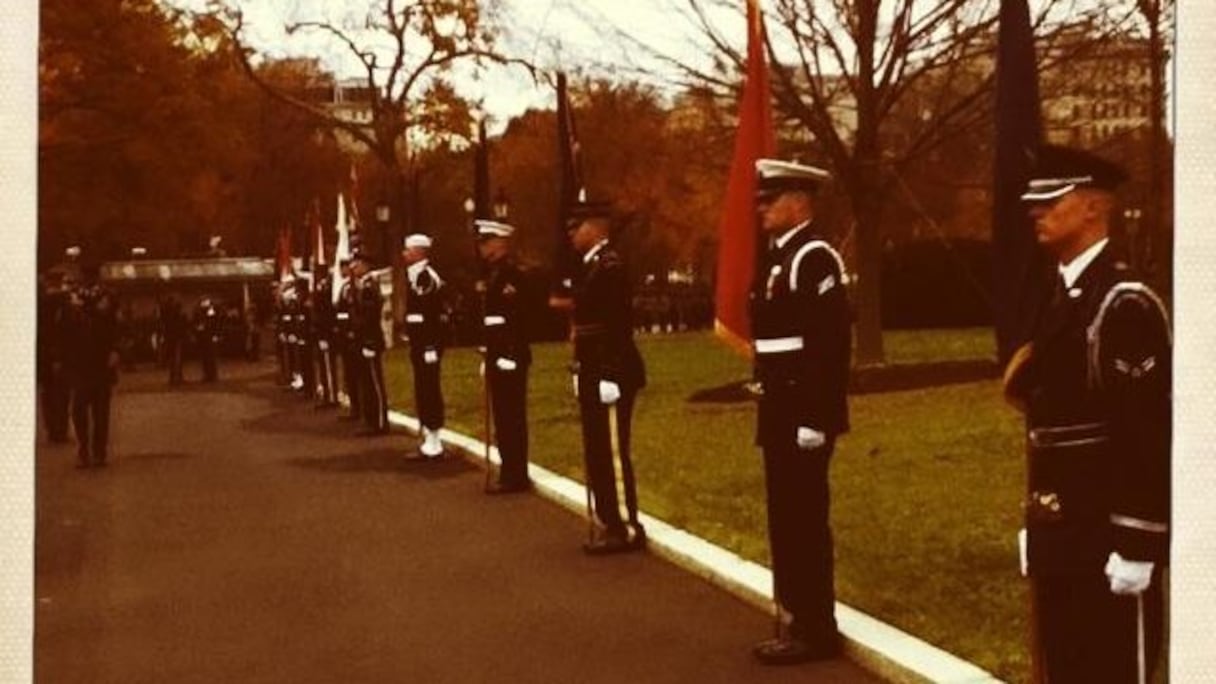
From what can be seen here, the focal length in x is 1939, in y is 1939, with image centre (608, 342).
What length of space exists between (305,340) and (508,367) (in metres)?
1.09

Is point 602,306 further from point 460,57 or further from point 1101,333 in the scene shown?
point 1101,333

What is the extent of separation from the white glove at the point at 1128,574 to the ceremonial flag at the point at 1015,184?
1.64 feet

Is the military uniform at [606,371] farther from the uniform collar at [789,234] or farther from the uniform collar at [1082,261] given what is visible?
the uniform collar at [1082,261]

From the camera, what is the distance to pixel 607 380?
6734 mm

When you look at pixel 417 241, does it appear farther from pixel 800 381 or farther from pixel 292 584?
pixel 800 381

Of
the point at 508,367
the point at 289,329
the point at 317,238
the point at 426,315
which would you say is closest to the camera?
the point at 317,238

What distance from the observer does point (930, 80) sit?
6914mm

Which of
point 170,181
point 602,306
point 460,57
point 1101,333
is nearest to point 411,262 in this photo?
point 602,306

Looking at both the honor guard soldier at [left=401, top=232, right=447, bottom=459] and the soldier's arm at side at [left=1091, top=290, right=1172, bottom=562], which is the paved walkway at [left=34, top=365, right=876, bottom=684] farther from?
the soldier's arm at side at [left=1091, top=290, right=1172, bottom=562]

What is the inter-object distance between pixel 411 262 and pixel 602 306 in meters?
0.70

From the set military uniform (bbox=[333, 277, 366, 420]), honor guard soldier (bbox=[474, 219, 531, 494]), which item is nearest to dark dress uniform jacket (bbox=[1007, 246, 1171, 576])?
honor guard soldier (bbox=[474, 219, 531, 494])

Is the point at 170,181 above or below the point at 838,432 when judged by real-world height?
above

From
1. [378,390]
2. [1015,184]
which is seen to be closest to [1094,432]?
[1015,184]

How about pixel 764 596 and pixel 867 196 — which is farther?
pixel 867 196
